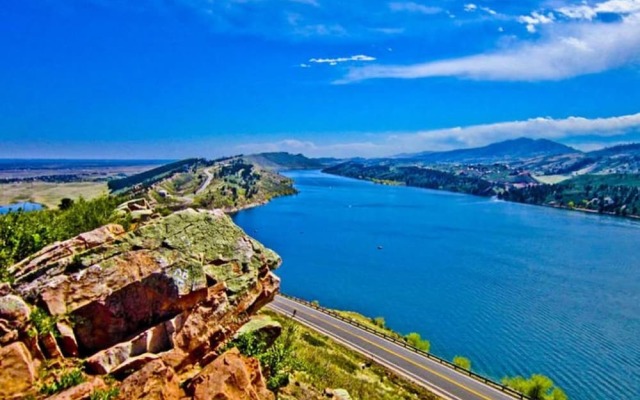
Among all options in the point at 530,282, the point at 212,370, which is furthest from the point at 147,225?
the point at 530,282

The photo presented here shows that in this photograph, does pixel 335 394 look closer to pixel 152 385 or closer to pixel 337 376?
pixel 337 376

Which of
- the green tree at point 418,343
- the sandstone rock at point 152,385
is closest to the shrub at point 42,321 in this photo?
the sandstone rock at point 152,385

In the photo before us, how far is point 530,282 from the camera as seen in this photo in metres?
107

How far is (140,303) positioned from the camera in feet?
69.0

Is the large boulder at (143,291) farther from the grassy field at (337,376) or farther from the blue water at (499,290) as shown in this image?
the blue water at (499,290)

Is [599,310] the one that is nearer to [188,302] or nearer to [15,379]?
[188,302]

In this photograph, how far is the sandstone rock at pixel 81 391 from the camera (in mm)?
15839

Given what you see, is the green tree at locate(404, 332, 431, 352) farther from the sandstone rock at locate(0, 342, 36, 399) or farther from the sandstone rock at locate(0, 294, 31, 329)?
the sandstone rock at locate(0, 342, 36, 399)

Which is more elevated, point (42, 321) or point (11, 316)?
point (11, 316)

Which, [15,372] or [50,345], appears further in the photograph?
[50,345]

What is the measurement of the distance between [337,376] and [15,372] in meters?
24.4

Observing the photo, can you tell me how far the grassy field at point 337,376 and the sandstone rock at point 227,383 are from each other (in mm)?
4365

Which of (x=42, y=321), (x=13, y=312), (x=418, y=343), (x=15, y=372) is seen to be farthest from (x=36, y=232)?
(x=418, y=343)

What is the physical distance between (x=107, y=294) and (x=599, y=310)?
3786 inches
